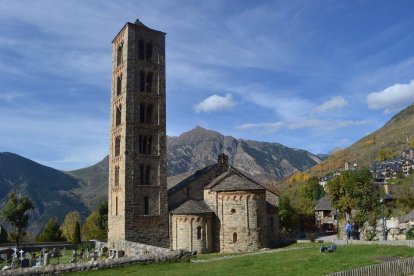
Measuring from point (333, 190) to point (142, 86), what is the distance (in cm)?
2634

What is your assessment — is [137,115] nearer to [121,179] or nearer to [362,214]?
[121,179]

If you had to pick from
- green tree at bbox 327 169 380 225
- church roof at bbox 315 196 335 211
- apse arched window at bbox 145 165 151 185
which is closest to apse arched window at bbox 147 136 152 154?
apse arched window at bbox 145 165 151 185

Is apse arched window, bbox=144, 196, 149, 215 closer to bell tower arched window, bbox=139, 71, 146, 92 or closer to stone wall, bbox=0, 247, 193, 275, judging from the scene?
bell tower arched window, bbox=139, 71, 146, 92

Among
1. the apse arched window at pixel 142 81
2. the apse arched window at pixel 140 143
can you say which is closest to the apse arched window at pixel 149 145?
the apse arched window at pixel 140 143

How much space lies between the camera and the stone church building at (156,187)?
38.1 m

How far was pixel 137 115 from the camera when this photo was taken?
4088 cm

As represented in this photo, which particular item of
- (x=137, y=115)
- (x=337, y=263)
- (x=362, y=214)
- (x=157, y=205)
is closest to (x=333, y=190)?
(x=362, y=214)

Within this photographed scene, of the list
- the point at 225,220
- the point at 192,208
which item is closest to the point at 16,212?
the point at 192,208

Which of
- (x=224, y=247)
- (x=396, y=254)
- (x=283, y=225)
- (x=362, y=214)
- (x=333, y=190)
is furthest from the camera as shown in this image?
(x=283, y=225)

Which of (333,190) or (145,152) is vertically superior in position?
(145,152)

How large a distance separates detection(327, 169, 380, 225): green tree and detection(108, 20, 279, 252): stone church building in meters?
8.68

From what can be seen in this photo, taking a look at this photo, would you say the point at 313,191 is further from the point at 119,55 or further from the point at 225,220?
the point at 119,55

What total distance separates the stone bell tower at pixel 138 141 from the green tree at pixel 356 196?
65.4 ft

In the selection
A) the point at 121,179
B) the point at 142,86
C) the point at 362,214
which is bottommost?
the point at 362,214
